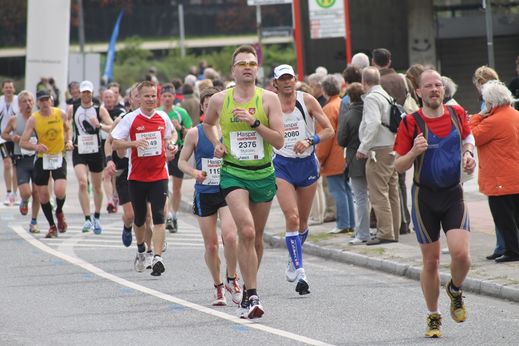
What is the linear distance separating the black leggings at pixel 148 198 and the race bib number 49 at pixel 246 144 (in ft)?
11.3

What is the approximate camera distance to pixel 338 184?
17.6m

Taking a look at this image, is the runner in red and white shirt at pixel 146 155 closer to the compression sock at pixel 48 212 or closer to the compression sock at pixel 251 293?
the compression sock at pixel 251 293

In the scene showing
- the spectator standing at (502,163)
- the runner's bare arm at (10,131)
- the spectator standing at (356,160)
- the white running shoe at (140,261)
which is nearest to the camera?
the spectator standing at (502,163)

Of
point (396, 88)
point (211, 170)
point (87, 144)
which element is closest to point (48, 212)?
point (87, 144)

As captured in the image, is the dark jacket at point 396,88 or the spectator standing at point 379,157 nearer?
the spectator standing at point 379,157

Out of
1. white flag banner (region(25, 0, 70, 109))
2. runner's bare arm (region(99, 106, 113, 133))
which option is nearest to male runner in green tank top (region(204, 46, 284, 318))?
runner's bare arm (region(99, 106, 113, 133))

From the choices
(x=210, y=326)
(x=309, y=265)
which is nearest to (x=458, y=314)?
(x=210, y=326)

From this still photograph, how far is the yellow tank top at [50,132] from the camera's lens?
19062mm

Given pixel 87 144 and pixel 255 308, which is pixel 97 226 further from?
pixel 255 308

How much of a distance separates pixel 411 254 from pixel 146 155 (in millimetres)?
3020

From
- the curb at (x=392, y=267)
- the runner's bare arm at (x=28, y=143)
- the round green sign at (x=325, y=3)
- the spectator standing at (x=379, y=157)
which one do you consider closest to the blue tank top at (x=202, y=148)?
the curb at (x=392, y=267)

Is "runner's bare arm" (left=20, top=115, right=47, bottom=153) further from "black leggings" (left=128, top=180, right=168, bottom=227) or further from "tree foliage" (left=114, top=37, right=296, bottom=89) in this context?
"tree foliage" (left=114, top=37, right=296, bottom=89)

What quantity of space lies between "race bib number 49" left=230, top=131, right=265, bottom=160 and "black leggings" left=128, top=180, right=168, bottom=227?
3444 mm

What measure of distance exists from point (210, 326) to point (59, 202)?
8.43m
